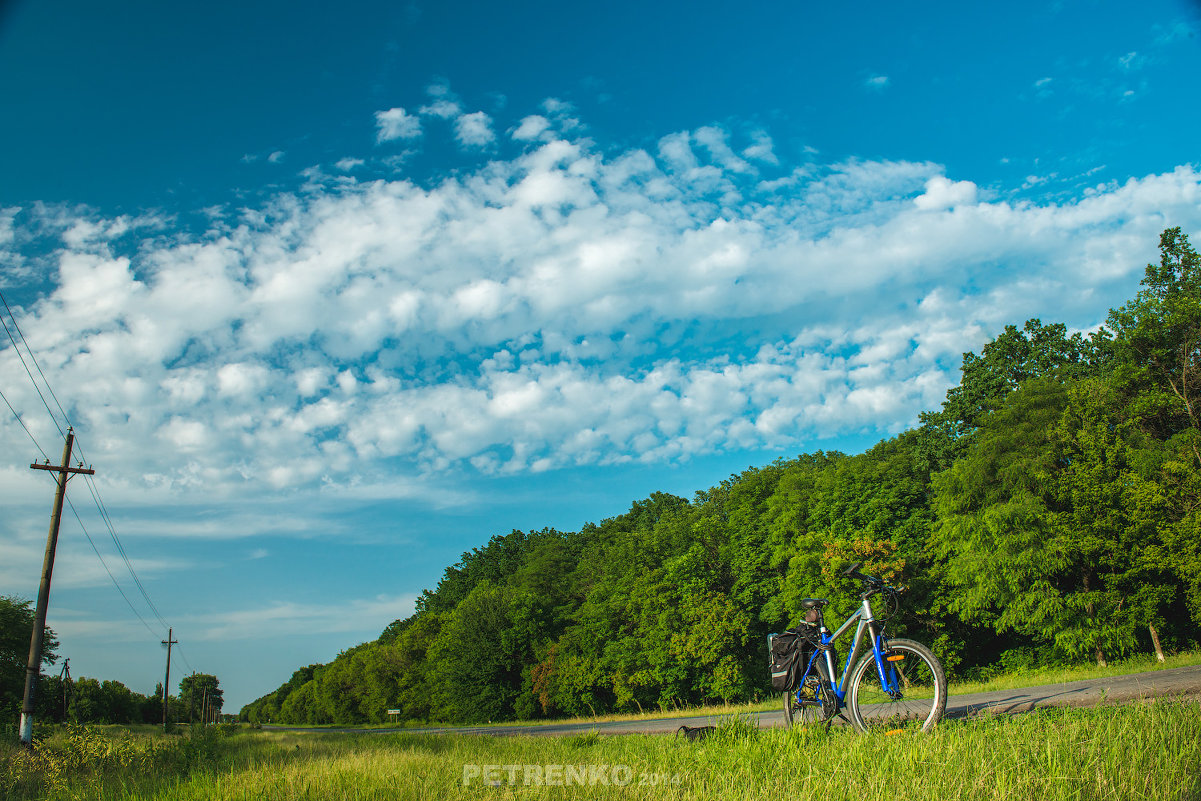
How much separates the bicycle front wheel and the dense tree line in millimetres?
30072

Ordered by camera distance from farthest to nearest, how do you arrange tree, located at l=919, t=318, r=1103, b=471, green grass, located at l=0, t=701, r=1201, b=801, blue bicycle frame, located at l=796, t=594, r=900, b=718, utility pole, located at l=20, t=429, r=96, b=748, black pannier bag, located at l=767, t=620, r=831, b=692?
tree, located at l=919, t=318, r=1103, b=471
utility pole, located at l=20, t=429, r=96, b=748
black pannier bag, located at l=767, t=620, r=831, b=692
blue bicycle frame, located at l=796, t=594, r=900, b=718
green grass, located at l=0, t=701, r=1201, b=801

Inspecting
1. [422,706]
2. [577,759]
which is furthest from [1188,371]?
[422,706]

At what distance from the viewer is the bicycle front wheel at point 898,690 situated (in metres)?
6.32

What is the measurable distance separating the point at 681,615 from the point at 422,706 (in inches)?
1752

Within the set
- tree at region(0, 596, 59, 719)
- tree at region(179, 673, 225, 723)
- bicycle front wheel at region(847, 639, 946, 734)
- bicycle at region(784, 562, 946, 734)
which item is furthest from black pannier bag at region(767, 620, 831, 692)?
tree at region(179, 673, 225, 723)

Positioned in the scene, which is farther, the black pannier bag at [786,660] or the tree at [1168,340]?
the tree at [1168,340]

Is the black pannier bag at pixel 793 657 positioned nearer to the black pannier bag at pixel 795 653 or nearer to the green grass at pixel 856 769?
the black pannier bag at pixel 795 653

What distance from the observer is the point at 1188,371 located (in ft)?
108

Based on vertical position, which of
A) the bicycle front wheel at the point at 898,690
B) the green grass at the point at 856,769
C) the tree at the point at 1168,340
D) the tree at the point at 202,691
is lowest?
the tree at the point at 202,691

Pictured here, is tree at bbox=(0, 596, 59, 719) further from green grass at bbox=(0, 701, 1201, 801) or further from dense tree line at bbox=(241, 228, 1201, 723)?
green grass at bbox=(0, 701, 1201, 801)

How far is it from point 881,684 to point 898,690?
0.18 metres

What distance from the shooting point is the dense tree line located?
32219 millimetres

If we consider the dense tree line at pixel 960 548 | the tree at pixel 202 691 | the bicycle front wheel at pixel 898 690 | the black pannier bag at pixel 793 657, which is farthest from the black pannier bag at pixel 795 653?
the tree at pixel 202 691

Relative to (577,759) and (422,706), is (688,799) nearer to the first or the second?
(577,759)
